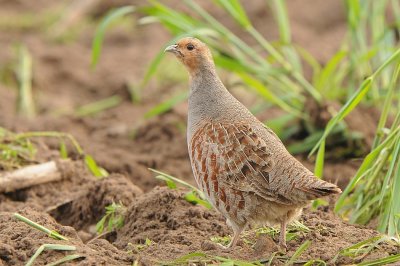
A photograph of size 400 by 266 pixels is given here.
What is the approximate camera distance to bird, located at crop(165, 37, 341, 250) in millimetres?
3797

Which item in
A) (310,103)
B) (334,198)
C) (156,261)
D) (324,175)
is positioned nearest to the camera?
(156,261)

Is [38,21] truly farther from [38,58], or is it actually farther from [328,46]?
[328,46]

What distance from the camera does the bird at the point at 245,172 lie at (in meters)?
3.80

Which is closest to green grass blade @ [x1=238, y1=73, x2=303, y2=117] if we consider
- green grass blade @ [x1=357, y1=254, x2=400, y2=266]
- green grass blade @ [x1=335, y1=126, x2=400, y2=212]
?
green grass blade @ [x1=335, y1=126, x2=400, y2=212]

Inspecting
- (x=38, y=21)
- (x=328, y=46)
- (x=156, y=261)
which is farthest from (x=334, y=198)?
(x=38, y=21)

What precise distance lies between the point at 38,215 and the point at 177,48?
3.79 feet

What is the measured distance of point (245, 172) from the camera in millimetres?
3916

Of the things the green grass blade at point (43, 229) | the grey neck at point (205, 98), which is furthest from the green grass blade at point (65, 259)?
the grey neck at point (205, 98)

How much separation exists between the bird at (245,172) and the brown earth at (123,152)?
14 cm

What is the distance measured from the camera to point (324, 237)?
12.8ft

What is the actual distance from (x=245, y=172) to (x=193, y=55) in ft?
2.84

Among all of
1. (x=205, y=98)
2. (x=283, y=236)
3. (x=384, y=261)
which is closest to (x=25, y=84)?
(x=205, y=98)

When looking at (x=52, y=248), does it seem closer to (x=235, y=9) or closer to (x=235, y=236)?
(x=235, y=236)

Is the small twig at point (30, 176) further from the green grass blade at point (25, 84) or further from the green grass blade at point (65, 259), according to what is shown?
the green grass blade at point (25, 84)
